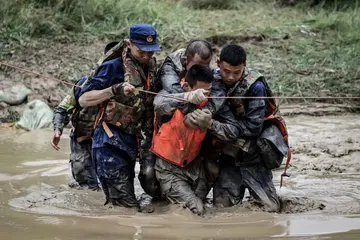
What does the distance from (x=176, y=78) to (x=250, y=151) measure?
0.88 metres

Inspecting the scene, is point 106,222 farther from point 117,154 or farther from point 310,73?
point 310,73

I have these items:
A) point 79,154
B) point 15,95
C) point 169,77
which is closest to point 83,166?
point 79,154

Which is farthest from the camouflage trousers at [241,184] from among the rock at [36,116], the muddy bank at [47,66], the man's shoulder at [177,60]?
the muddy bank at [47,66]

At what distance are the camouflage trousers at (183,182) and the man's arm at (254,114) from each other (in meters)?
0.49

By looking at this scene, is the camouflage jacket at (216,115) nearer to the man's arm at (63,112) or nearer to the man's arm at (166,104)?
the man's arm at (166,104)

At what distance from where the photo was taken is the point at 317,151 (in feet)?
26.9

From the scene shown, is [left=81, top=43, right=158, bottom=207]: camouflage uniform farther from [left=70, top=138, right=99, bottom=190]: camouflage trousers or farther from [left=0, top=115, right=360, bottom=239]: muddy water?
[left=70, top=138, right=99, bottom=190]: camouflage trousers

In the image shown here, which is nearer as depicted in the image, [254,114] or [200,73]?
[200,73]

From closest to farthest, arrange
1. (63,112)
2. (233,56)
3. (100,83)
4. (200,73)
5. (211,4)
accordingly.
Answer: (200,73) < (233,56) < (100,83) < (63,112) < (211,4)

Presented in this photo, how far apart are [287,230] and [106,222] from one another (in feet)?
4.44

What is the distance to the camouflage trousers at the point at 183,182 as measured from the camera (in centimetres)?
558

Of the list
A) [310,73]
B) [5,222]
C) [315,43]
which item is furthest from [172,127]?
[315,43]

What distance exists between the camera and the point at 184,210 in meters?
A: 5.50

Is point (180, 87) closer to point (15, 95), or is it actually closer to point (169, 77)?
point (169, 77)
